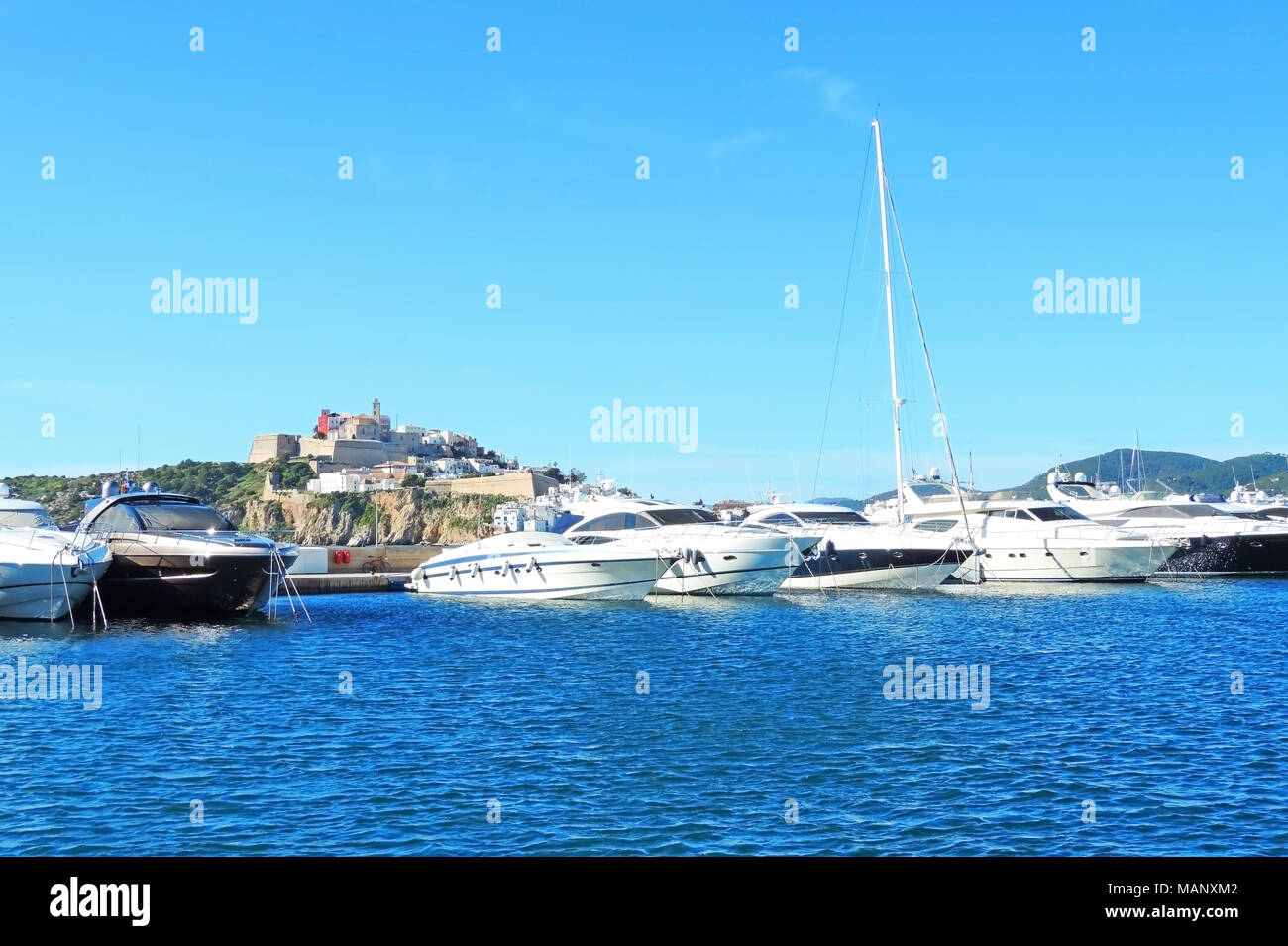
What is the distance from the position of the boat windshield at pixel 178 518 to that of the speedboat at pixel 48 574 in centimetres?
224

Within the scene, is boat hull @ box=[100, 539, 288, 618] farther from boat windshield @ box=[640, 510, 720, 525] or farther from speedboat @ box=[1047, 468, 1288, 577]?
speedboat @ box=[1047, 468, 1288, 577]

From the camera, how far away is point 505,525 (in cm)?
6256

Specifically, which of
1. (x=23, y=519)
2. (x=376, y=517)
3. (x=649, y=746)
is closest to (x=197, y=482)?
(x=376, y=517)

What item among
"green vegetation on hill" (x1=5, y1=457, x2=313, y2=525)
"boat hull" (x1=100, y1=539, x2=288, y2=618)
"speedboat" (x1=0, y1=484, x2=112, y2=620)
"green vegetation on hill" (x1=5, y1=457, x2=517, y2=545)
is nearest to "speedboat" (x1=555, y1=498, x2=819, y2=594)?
"boat hull" (x1=100, y1=539, x2=288, y2=618)

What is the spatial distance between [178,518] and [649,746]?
2489cm

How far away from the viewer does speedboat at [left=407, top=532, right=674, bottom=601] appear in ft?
137

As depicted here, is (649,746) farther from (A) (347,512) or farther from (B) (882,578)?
(A) (347,512)

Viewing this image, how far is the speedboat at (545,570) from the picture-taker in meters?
41.8

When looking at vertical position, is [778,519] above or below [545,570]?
above

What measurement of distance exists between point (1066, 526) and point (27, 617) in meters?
41.2

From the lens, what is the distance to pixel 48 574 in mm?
31828

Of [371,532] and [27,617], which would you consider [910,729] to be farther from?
[371,532]

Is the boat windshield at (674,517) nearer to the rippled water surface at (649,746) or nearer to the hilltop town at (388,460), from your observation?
the rippled water surface at (649,746)
